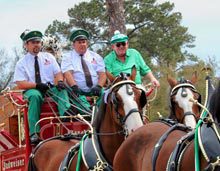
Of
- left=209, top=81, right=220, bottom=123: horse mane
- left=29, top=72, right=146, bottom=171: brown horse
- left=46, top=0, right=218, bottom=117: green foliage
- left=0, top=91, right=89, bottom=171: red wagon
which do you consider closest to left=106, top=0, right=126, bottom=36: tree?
left=0, top=91, right=89, bottom=171: red wagon

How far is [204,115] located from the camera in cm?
459

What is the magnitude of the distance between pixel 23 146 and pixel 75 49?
1.52 metres

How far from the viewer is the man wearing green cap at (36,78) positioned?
801 centimetres

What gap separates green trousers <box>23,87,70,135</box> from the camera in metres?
7.98

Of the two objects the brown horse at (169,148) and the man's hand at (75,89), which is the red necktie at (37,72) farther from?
the brown horse at (169,148)

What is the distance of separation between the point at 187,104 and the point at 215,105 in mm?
2625

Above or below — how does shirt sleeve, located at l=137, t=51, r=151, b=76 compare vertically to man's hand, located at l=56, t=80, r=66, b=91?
above

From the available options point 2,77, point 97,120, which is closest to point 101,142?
point 97,120

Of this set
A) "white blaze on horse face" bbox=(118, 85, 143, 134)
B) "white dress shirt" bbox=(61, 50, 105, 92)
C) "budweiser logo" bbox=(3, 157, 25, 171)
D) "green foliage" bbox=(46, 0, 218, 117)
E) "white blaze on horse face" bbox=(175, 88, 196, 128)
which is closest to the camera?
"white blaze on horse face" bbox=(118, 85, 143, 134)

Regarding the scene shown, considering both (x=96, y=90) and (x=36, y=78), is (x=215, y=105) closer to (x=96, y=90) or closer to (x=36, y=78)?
(x=96, y=90)

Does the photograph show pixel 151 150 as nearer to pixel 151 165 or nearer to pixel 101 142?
pixel 151 165

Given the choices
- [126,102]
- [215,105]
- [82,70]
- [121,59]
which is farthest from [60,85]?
[215,105]

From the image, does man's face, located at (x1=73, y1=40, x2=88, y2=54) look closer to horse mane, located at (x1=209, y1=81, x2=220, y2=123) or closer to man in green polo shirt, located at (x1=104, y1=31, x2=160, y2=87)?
man in green polo shirt, located at (x1=104, y1=31, x2=160, y2=87)

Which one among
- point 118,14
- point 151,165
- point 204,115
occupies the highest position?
point 118,14
